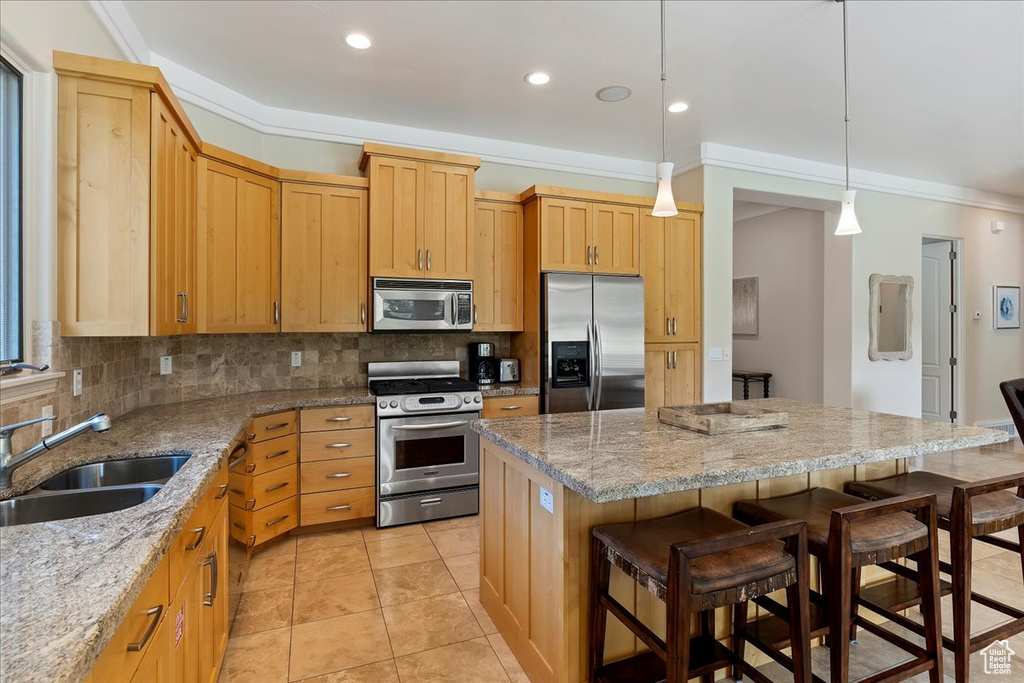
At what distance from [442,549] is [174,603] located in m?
1.93

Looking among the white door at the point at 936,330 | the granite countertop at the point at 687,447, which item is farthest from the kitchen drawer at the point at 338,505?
the white door at the point at 936,330

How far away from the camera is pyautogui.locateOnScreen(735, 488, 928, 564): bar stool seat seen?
1.61 m

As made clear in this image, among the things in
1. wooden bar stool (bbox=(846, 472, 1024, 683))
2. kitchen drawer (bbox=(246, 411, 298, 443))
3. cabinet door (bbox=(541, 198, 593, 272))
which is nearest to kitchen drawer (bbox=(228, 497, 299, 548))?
kitchen drawer (bbox=(246, 411, 298, 443))

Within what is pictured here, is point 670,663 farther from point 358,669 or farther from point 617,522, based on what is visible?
point 358,669

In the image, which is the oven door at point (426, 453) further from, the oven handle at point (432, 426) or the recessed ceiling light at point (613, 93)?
the recessed ceiling light at point (613, 93)

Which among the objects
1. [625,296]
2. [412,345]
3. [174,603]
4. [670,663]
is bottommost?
[670,663]

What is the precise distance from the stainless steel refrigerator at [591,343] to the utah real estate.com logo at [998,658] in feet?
7.50

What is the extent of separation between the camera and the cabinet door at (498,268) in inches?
157

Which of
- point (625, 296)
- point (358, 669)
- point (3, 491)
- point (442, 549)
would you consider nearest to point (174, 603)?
point (3, 491)

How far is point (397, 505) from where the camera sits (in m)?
3.42

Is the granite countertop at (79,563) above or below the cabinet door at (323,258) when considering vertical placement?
below

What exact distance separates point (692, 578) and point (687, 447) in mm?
560

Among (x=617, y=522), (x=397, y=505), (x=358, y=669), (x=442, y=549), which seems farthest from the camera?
(x=397, y=505)

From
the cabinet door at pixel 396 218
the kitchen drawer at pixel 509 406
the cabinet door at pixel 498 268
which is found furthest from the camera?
the cabinet door at pixel 498 268
